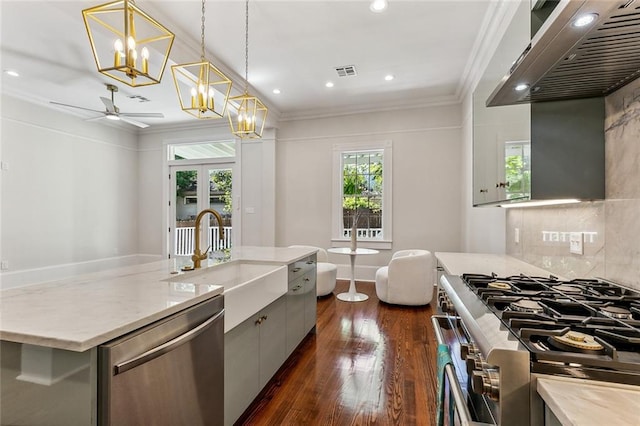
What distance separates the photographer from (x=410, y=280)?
391 centimetres

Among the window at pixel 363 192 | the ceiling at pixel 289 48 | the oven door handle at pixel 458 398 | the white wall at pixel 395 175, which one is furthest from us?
the window at pixel 363 192

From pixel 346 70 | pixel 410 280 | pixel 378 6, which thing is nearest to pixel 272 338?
pixel 410 280

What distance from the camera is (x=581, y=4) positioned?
32.4 inches

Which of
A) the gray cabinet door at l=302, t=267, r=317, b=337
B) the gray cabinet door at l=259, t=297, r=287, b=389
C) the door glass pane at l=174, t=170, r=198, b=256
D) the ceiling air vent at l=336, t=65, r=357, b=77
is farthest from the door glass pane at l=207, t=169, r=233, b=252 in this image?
the gray cabinet door at l=259, t=297, r=287, b=389

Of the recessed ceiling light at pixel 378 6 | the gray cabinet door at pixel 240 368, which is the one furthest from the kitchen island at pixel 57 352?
the recessed ceiling light at pixel 378 6

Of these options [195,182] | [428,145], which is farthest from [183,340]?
[195,182]

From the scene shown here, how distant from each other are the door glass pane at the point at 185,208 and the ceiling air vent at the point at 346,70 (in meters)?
3.93

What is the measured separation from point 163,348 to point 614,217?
2.02m

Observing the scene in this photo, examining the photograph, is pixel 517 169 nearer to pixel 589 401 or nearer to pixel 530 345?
pixel 530 345

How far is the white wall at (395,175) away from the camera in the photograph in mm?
5023

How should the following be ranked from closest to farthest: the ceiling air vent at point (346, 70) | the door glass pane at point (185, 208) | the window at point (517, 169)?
the window at point (517, 169)
the ceiling air vent at point (346, 70)
the door glass pane at point (185, 208)

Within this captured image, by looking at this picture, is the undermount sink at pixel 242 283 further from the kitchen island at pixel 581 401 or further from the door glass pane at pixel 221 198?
the door glass pane at pixel 221 198

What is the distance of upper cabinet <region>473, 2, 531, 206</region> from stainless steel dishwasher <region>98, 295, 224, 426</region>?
1.78 metres

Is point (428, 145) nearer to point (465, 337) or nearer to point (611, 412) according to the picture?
point (465, 337)
